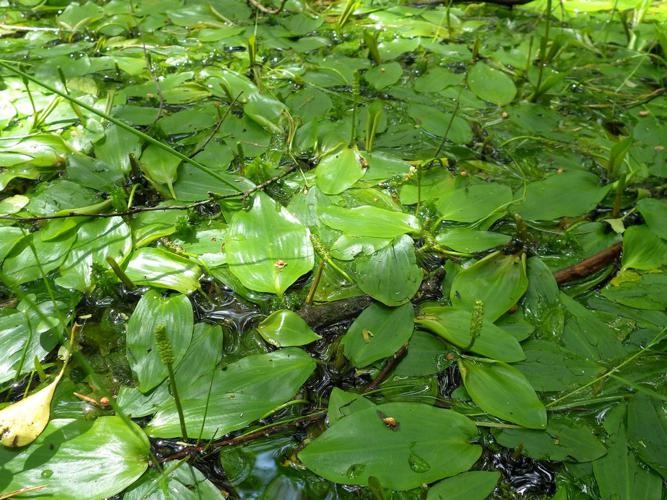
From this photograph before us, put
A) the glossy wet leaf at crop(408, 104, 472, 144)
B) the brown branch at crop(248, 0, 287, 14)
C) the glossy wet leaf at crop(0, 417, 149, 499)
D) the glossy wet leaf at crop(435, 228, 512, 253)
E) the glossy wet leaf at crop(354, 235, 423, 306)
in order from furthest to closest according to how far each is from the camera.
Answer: the brown branch at crop(248, 0, 287, 14) → the glossy wet leaf at crop(408, 104, 472, 144) → the glossy wet leaf at crop(435, 228, 512, 253) → the glossy wet leaf at crop(354, 235, 423, 306) → the glossy wet leaf at crop(0, 417, 149, 499)

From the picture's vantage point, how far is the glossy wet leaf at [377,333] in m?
0.96

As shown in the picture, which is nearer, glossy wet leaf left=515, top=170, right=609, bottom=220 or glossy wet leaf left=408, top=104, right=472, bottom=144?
glossy wet leaf left=515, top=170, right=609, bottom=220

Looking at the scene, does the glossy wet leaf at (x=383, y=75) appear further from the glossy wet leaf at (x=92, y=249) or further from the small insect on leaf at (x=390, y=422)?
the small insect on leaf at (x=390, y=422)

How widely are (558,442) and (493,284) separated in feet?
1.15

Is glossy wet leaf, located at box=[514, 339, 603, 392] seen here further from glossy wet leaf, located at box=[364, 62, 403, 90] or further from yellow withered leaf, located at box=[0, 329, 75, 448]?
glossy wet leaf, located at box=[364, 62, 403, 90]

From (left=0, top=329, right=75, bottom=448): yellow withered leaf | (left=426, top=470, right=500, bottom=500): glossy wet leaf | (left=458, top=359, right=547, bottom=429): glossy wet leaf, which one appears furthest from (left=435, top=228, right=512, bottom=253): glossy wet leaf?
(left=0, top=329, right=75, bottom=448): yellow withered leaf

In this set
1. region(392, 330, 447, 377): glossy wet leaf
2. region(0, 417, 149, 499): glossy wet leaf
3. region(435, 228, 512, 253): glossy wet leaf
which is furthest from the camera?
region(435, 228, 512, 253): glossy wet leaf

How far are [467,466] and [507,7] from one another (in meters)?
2.37

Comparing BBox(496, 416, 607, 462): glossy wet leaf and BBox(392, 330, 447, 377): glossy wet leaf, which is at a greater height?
BBox(392, 330, 447, 377): glossy wet leaf

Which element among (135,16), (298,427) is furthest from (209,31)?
(298,427)

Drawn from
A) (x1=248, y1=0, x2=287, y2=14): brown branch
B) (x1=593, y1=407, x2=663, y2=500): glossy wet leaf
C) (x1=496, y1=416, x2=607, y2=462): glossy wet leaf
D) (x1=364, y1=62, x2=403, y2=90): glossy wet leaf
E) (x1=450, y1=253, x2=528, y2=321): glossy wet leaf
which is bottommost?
(x1=593, y1=407, x2=663, y2=500): glossy wet leaf

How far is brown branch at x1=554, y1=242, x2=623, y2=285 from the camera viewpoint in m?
1.15

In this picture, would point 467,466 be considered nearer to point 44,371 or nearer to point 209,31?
point 44,371

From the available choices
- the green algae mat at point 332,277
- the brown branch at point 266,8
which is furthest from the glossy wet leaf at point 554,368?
the brown branch at point 266,8
